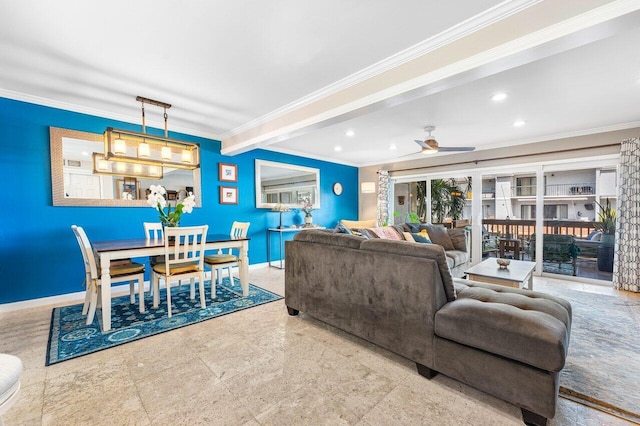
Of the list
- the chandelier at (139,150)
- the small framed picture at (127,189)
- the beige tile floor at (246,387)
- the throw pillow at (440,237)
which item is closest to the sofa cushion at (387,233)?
the throw pillow at (440,237)

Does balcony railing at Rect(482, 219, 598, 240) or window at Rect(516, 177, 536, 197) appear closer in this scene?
balcony railing at Rect(482, 219, 598, 240)

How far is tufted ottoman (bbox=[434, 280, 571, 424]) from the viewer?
4.50 ft

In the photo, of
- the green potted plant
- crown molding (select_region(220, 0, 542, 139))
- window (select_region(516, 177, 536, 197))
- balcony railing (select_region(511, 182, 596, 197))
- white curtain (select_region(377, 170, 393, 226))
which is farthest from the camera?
white curtain (select_region(377, 170, 393, 226))

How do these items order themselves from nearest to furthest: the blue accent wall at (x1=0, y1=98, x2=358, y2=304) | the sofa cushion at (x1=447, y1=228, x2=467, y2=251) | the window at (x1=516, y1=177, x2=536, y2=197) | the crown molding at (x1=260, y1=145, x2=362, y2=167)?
the blue accent wall at (x1=0, y1=98, x2=358, y2=304)
the sofa cushion at (x1=447, y1=228, x2=467, y2=251)
the window at (x1=516, y1=177, x2=536, y2=197)
the crown molding at (x1=260, y1=145, x2=362, y2=167)

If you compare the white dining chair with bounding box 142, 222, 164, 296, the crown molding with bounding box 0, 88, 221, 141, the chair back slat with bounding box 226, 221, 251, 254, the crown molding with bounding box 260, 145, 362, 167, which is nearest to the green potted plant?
the crown molding with bounding box 260, 145, 362, 167

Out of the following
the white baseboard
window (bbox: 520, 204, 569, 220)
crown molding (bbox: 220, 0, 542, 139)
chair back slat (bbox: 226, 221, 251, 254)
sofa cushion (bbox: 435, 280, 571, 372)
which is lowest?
the white baseboard

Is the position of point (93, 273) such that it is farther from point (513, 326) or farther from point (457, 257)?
point (457, 257)

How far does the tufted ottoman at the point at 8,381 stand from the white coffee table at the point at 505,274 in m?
3.56

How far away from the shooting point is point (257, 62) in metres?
2.47

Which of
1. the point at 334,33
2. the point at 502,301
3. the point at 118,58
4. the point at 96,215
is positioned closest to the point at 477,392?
the point at 502,301

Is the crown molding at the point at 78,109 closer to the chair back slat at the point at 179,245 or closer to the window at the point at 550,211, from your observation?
the chair back slat at the point at 179,245

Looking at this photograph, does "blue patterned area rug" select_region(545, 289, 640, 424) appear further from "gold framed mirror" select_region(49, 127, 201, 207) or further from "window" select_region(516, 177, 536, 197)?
"gold framed mirror" select_region(49, 127, 201, 207)

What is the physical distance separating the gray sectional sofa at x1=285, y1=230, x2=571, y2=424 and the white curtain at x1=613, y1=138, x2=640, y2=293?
11.0 ft

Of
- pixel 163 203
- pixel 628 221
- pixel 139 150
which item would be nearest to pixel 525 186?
pixel 628 221
